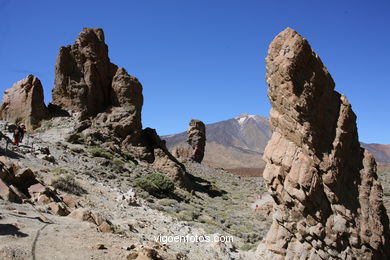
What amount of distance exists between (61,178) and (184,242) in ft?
18.5

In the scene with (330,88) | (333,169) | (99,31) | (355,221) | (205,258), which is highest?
(99,31)

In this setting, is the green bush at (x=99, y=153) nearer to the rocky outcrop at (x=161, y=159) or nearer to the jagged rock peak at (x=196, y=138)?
the rocky outcrop at (x=161, y=159)

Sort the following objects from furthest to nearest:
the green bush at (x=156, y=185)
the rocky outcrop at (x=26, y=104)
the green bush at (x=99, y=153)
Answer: the rocky outcrop at (x=26, y=104) → the green bush at (x=99, y=153) → the green bush at (x=156, y=185)

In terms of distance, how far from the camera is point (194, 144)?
5309 cm

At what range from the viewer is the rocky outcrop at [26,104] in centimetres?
2733

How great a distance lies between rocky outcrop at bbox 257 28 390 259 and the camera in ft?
26.8

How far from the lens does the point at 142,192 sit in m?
18.9

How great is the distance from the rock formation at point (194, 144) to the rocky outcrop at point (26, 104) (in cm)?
2701

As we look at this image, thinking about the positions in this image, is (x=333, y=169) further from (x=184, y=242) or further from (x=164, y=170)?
(x=164, y=170)

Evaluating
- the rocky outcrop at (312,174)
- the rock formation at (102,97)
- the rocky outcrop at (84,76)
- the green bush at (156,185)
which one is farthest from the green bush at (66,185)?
the rocky outcrop at (84,76)

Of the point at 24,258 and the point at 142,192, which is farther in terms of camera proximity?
the point at 142,192

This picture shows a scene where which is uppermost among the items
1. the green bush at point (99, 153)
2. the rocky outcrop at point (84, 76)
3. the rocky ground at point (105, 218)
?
the rocky outcrop at point (84, 76)

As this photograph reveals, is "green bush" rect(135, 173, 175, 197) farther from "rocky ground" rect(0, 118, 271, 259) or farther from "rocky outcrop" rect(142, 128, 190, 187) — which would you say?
"rocky outcrop" rect(142, 128, 190, 187)

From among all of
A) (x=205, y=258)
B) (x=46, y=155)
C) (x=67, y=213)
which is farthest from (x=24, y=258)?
(x=46, y=155)
